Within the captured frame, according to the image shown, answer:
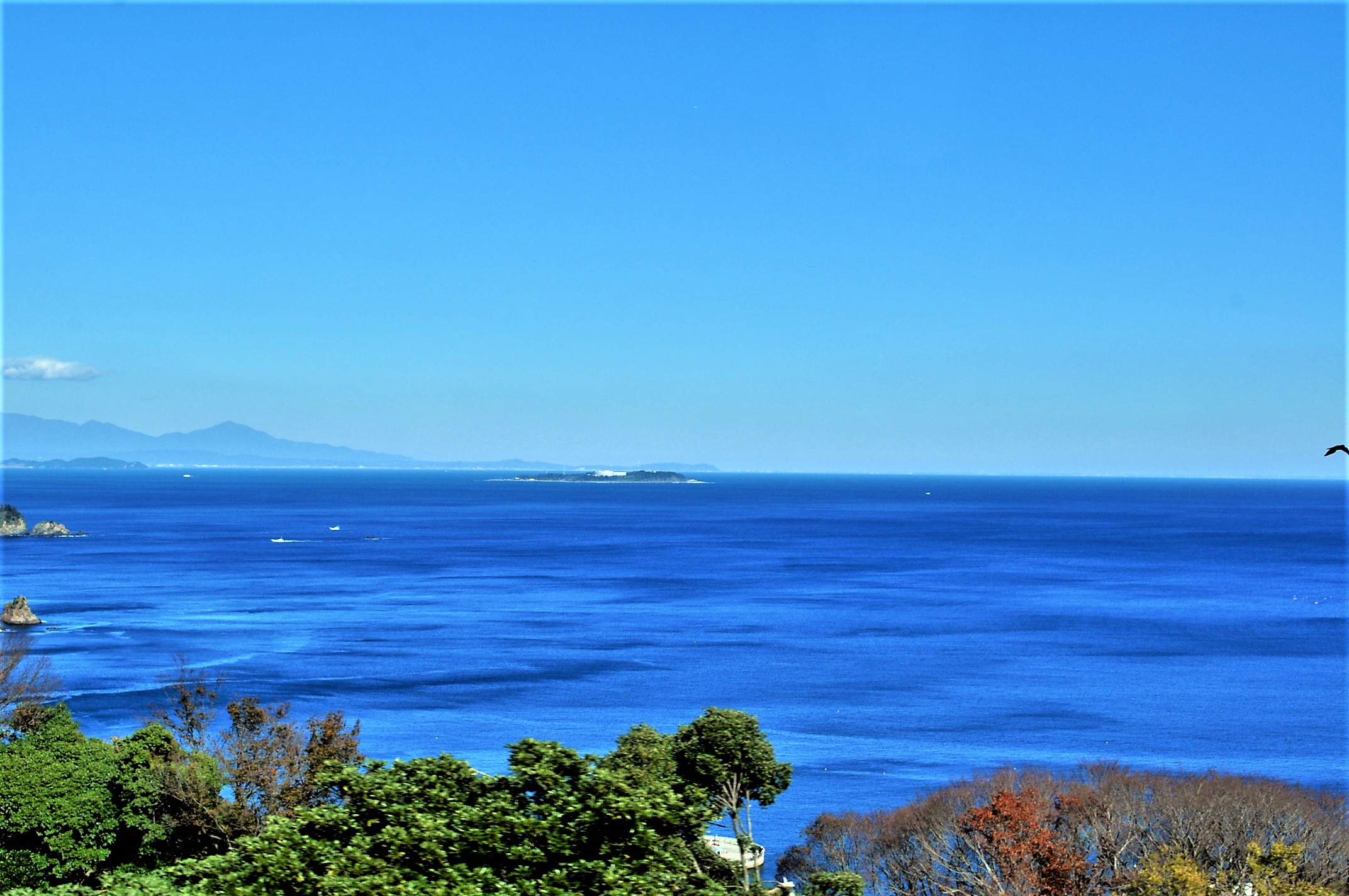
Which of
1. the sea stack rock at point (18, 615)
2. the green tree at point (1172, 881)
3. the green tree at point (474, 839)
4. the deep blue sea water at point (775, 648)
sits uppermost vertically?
the green tree at point (474, 839)

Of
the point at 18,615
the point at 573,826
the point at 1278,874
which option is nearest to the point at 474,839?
the point at 573,826

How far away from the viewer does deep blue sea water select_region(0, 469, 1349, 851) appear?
185 ft

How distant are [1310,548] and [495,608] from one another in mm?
122696

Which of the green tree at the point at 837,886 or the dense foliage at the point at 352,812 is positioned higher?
the dense foliage at the point at 352,812

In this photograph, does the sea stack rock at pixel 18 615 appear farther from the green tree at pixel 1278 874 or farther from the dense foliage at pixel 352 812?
the green tree at pixel 1278 874

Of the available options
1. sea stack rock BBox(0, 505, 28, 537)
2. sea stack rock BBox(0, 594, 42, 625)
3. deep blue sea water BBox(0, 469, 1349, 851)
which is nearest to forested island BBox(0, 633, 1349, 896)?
deep blue sea water BBox(0, 469, 1349, 851)

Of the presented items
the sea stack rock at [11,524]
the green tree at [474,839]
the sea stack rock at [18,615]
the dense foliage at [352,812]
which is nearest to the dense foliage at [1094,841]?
the dense foliage at [352,812]

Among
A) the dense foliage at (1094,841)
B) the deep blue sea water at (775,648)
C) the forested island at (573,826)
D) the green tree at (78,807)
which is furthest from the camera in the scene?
the deep blue sea water at (775,648)

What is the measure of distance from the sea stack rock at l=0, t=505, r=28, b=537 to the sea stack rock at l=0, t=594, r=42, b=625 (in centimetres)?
8974

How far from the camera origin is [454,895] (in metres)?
15.6

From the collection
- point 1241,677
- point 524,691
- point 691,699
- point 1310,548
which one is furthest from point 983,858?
point 1310,548

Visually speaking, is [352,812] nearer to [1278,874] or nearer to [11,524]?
[1278,874]

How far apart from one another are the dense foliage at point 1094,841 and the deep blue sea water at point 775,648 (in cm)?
680

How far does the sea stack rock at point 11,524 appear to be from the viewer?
163 meters
